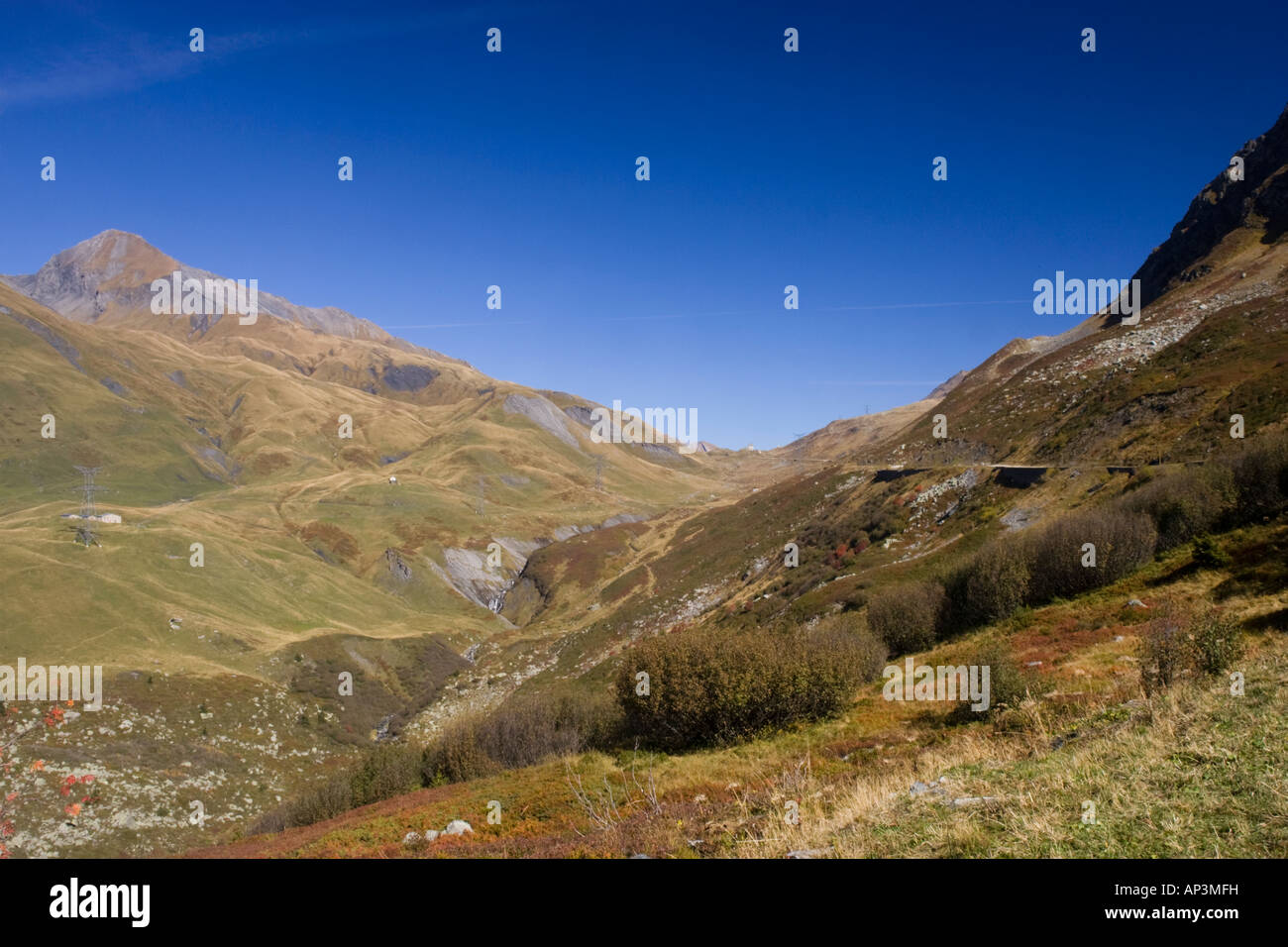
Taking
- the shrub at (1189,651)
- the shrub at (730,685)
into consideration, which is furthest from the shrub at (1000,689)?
the shrub at (730,685)

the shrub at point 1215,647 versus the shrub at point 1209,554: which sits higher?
the shrub at point 1209,554

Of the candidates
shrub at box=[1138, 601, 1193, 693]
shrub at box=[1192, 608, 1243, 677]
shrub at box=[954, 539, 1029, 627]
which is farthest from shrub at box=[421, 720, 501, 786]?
shrub at box=[1192, 608, 1243, 677]

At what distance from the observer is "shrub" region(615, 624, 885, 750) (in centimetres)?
2297

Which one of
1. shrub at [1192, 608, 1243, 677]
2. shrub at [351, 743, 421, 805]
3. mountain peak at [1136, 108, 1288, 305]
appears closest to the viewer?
shrub at [1192, 608, 1243, 677]

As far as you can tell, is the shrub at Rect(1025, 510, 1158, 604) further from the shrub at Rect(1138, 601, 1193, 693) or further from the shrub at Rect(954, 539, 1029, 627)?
the shrub at Rect(1138, 601, 1193, 693)

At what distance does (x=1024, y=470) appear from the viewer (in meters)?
48.8

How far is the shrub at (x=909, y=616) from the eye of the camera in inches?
1227

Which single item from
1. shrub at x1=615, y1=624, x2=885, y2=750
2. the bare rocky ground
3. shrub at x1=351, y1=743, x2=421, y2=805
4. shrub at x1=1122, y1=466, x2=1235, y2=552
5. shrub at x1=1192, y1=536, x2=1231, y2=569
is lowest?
the bare rocky ground

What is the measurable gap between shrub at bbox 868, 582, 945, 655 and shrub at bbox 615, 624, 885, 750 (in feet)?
23.5

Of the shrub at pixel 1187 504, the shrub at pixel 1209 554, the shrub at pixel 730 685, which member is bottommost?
the shrub at pixel 730 685

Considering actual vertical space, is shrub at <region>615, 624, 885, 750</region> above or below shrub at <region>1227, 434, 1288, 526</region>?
below

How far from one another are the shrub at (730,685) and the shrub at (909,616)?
7.15 meters

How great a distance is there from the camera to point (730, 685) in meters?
22.8

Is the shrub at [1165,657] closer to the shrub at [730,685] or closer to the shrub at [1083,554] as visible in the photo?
the shrub at [730,685]
